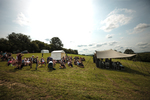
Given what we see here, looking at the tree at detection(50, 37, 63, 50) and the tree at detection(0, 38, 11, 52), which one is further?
the tree at detection(50, 37, 63, 50)

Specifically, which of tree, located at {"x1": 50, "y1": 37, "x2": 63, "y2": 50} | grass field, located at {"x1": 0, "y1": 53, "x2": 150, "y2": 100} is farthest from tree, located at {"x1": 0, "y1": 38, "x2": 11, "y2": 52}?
grass field, located at {"x1": 0, "y1": 53, "x2": 150, "y2": 100}

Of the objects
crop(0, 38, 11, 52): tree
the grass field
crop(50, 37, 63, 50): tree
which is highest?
crop(50, 37, 63, 50): tree

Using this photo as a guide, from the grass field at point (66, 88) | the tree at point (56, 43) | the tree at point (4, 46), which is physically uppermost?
the tree at point (56, 43)

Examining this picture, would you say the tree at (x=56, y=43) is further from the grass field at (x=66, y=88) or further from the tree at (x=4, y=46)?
the grass field at (x=66, y=88)

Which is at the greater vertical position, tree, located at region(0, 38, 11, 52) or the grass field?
tree, located at region(0, 38, 11, 52)

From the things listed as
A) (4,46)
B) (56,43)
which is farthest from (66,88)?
(56,43)

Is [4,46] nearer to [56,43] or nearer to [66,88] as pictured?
[56,43]

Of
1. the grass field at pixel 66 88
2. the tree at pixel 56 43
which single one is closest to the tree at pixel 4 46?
the tree at pixel 56 43

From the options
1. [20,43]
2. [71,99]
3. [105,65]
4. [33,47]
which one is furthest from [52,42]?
[71,99]

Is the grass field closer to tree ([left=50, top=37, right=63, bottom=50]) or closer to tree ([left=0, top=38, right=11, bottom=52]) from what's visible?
tree ([left=0, top=38, right=11, bottom=52])

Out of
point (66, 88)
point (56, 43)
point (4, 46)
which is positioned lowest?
point (66, 88)

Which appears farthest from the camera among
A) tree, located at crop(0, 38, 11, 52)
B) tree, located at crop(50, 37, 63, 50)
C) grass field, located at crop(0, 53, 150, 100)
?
tree, located at crop(50, 37, 63, 50)

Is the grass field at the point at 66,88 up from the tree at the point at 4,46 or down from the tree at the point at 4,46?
down

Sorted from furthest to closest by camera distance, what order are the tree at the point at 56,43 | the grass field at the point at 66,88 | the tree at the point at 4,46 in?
Answer: the tree at the point at 56,43 → the tree at the point at 4,46 → the grass field at the point at 66,88
